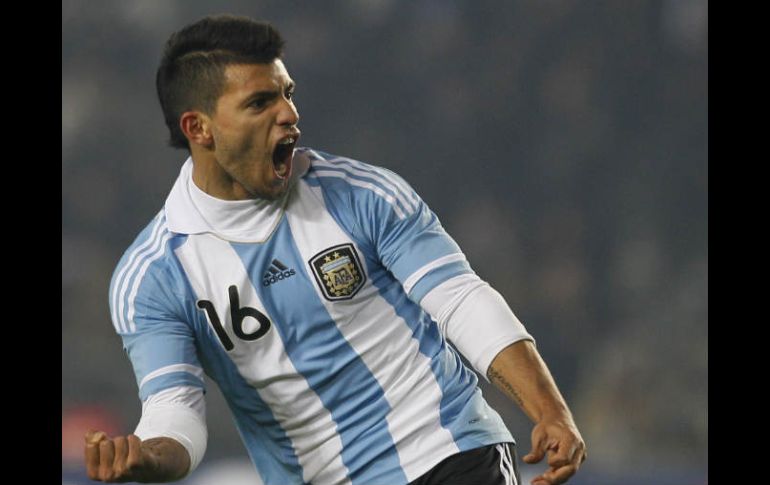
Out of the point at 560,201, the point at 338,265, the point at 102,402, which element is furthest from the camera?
the point at 560,201

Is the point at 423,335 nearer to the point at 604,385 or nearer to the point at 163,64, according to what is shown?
the point at 163,64

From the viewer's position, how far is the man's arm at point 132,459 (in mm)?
2021

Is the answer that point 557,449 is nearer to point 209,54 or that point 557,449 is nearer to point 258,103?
point 258,103

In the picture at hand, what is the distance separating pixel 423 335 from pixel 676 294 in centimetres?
303

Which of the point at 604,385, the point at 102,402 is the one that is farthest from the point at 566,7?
the point at 102,402

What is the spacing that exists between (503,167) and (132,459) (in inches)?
137

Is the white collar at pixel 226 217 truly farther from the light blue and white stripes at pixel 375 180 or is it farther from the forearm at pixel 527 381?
the forearm at pixel 527 381

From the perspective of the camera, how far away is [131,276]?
2545 mm

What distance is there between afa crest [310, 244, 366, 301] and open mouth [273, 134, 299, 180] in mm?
192

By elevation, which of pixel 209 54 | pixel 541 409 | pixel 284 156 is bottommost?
pixel 541 409

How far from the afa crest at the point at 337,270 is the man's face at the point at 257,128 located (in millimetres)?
175

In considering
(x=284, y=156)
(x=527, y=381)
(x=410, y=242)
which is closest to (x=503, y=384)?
(x=527, y=381)

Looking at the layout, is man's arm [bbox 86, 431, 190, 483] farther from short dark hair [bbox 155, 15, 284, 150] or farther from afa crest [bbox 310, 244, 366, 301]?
short dark hair [bbox 155, 15, 284, 150]

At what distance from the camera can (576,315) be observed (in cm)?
522
